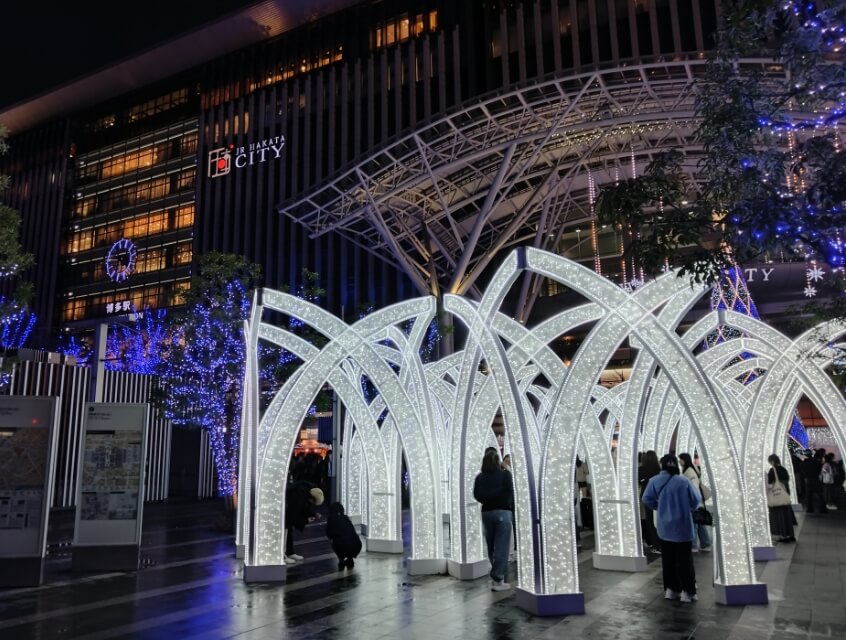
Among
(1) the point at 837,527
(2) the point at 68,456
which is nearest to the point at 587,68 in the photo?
(1) the point at 837,527

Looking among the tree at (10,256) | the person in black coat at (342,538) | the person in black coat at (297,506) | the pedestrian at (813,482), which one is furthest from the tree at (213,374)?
the pedestrian at (813,482)

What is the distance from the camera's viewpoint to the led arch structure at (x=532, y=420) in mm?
6969

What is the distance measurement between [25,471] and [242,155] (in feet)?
121

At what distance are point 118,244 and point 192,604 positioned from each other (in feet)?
151

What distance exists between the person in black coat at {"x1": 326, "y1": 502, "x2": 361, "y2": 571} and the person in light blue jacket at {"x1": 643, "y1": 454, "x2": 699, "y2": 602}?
14.3ft

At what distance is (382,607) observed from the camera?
718 cm

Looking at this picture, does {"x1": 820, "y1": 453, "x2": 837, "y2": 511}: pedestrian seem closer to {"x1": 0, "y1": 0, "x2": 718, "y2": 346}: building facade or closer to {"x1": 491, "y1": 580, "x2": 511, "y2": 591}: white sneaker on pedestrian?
{"x1": 491, "y1": 580, "x2": 511, "y2": 591}: white sneaker on pedestrian

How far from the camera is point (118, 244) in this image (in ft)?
159

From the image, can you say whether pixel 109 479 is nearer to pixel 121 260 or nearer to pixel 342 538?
pixel 342 538

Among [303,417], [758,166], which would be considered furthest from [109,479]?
[758,166]

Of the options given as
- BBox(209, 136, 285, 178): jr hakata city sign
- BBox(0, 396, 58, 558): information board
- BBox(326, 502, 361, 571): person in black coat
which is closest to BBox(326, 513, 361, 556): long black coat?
BBox(326, 502, 361, 571): person in black coat

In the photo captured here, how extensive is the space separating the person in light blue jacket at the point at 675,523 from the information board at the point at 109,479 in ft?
23.8

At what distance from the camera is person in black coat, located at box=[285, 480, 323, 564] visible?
419 inches

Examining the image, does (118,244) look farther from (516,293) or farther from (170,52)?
(516,293)
